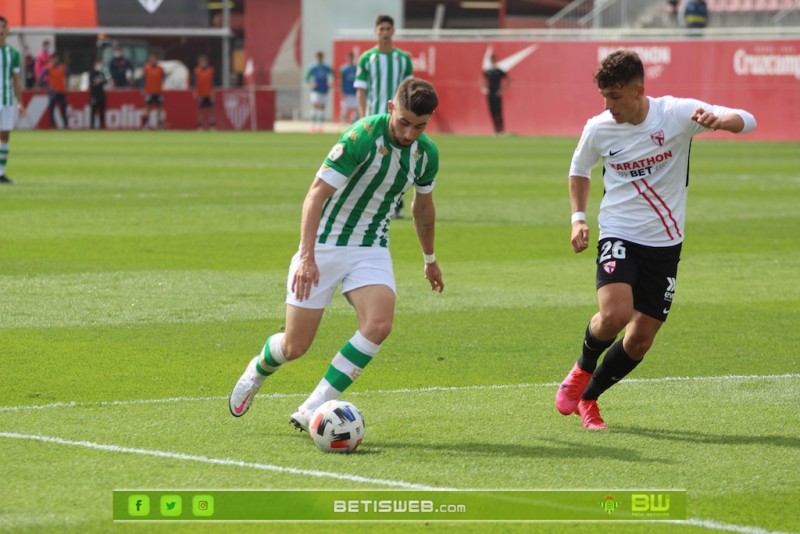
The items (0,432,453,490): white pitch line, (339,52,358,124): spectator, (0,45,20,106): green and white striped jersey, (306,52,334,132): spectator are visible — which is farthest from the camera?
(306,52,334,132): spectator

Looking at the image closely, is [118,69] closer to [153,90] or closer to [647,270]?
[153,90]

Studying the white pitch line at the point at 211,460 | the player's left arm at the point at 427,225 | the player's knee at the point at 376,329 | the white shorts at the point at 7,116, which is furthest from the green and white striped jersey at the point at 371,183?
the white shorts at the point at 7,116

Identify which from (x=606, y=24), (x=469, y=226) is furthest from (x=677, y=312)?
(x=606, y=24)

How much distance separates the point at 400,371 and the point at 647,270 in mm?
1940

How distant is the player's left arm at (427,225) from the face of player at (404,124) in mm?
433

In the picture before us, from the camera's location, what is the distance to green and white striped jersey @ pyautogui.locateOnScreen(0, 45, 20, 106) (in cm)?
2131

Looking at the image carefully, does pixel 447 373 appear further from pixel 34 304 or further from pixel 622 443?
pixel 34 304

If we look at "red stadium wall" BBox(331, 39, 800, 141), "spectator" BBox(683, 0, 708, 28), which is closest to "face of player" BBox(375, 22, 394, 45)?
"red stadium wall" BBox(331, 39, 800, 141)

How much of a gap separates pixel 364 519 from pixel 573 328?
517 centimetres

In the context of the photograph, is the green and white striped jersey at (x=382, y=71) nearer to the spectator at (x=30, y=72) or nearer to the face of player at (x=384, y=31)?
the face of player at (x=384, y=31)

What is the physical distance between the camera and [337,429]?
661 centimetres

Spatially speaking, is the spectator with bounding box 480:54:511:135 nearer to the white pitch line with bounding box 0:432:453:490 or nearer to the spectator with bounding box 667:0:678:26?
the spectator with bounding box 667:0:678:26

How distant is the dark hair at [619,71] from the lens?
711 centimetres

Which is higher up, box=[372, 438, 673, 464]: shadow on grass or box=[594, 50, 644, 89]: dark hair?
box=[594, 50, 644, 89]: dark hair
